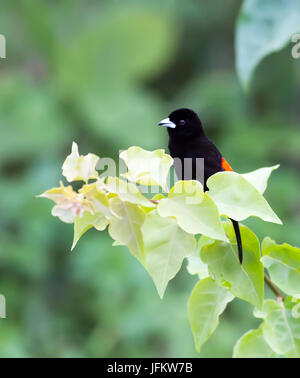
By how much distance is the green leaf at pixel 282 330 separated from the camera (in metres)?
0.70

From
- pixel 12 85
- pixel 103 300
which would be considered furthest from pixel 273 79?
pixel 103 300

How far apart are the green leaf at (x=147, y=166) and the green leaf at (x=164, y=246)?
0.18 ft

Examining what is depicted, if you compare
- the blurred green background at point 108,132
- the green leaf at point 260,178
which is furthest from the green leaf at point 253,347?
the blurred green background at point 108,132

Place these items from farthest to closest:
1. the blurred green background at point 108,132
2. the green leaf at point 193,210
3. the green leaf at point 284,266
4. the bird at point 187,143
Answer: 1. the blurred green background at point 108,132
2. the bird at point 187,143
3. the green leaf at point 284,266
4. the green leaf at point 193,210

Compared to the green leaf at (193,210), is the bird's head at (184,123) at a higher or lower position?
higher

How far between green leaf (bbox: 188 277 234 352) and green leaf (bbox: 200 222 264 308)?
0.06 m

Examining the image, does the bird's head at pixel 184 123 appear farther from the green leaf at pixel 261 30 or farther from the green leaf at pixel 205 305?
the green leaf at pixel 205 305

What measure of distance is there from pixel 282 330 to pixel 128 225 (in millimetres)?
271

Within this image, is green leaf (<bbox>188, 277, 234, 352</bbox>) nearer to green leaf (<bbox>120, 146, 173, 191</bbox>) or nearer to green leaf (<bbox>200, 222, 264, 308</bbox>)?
green leaf (<bbox>200, 222, 264, 308</bbox>)

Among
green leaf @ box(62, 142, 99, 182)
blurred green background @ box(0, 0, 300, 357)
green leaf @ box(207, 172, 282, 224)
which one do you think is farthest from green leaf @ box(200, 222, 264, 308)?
blurred green background @ box(0, 0, 300, 357)

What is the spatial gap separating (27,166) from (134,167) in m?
2.70

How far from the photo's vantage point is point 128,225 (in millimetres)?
605

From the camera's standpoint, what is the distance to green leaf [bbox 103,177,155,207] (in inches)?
23.6
